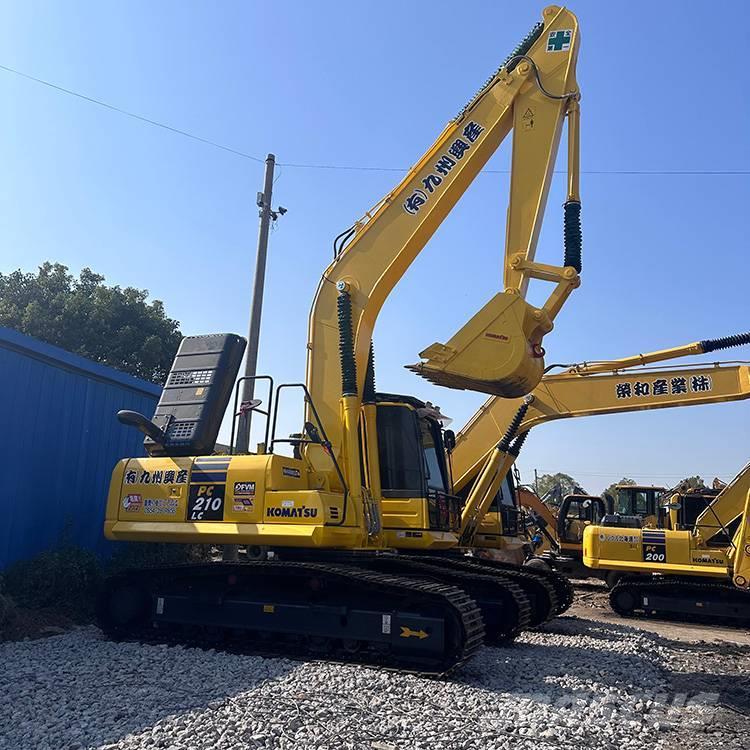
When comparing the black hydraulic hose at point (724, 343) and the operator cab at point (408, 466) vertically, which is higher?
the black hydraulic hose at point (724, 343)

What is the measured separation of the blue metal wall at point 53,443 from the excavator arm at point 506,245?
12.8ft

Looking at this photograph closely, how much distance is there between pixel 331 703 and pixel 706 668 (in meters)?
5.24

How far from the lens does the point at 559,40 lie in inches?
381

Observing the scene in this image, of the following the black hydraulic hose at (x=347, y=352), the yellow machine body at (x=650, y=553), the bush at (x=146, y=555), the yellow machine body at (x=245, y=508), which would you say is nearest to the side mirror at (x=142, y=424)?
the yellow machine body at (x=245, y=508)

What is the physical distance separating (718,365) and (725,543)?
10.5 ft

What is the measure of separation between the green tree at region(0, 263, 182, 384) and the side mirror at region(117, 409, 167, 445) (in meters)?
21.0

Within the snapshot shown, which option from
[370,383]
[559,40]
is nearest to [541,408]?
[370,383]

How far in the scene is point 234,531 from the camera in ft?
27.4

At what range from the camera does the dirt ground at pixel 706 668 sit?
19.8 feet

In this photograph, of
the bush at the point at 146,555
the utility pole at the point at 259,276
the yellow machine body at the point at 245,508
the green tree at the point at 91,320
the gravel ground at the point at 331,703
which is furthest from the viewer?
the green tree at the point at 91,320

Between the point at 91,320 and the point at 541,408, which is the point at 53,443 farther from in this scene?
the point at 91,320

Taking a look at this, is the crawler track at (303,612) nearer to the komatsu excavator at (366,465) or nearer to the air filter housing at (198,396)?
the komatsu excavator at (366,465)

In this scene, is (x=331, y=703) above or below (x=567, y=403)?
below

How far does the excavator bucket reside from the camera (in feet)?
27.4
